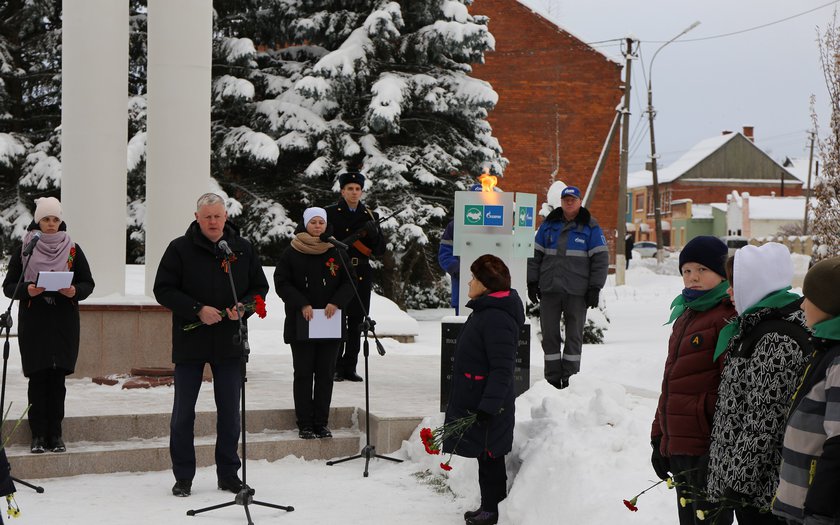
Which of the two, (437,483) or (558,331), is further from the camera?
(558,331)

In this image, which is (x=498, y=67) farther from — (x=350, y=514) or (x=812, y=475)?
(x=812, y=475)

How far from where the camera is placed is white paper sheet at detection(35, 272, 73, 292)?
7012 mm

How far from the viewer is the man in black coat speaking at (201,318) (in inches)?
257

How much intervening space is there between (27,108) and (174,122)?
526 inches

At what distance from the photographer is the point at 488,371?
5.81 metres

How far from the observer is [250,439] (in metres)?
7.90

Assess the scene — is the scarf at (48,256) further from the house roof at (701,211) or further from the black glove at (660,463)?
the house roof at (701,211)

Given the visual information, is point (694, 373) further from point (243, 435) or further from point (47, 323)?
point (47, 323)

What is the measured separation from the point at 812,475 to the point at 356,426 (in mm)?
5670

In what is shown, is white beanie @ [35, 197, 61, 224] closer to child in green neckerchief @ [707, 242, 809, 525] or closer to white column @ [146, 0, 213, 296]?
white column @ [146, 0, 213, 296]

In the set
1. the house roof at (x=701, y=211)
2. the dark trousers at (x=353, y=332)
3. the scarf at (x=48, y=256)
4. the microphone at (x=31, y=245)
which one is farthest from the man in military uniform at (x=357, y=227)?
the house roof at (x=701, y=211)

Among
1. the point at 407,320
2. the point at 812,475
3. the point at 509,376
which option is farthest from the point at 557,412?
the point at 407,320

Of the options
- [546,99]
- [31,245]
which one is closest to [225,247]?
[31,245]

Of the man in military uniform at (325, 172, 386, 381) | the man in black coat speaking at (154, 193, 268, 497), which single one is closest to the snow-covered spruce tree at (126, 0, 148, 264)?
the man in military uniform at (325, 172, 386, 381)
